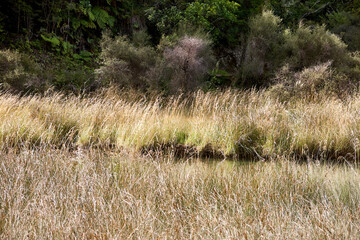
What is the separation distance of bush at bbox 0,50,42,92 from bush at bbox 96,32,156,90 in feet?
6.14

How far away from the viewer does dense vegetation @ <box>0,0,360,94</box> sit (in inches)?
382

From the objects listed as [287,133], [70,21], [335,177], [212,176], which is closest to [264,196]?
[212,176]

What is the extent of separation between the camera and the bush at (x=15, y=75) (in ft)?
26.6

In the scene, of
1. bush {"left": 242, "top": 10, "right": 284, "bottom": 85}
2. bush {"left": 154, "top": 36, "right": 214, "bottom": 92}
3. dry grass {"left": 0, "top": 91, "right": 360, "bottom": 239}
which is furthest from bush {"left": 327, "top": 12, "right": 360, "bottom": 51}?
dry grass {"left": 0, "top": 91, "right": 360, "bottom": 239}

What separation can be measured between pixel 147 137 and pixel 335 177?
2972 millimetres

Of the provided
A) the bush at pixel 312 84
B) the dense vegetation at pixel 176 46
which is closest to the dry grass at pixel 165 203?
the bush at pixel 312 84

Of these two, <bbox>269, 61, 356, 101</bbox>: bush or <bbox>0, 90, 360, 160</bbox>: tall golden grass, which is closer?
<bbox>0, 90, 360, 160</bbox>: tall golden grass

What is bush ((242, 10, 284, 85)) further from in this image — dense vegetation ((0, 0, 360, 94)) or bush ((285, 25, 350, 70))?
bush ((285, 25, 350, 70))

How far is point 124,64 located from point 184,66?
1840 mm

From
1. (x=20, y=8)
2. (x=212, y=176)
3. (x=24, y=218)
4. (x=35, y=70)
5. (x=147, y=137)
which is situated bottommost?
(x=24, y=218)

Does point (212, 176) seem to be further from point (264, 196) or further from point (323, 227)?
point (323, 227)

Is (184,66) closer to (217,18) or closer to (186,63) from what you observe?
(186,63)

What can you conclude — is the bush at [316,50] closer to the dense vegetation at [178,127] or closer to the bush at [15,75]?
the dense vegetation at [178,127]

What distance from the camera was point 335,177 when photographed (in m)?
3.82
